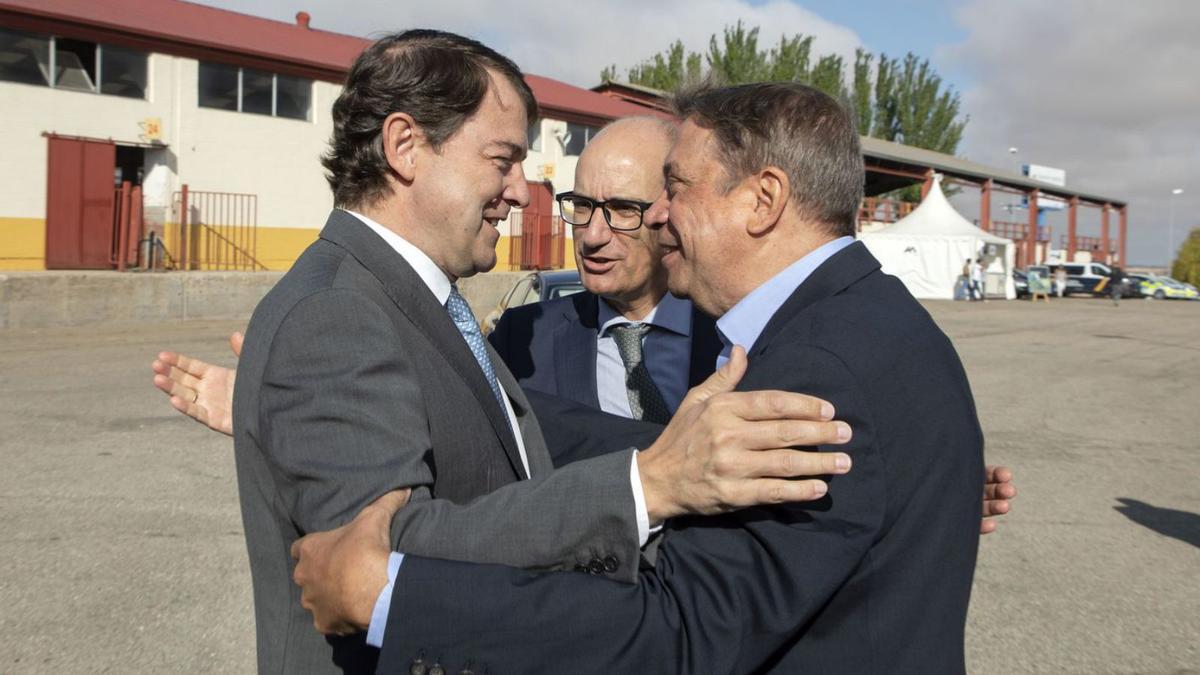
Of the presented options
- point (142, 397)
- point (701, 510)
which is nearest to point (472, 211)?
point (701, 510)

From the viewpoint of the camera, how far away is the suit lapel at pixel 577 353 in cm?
316

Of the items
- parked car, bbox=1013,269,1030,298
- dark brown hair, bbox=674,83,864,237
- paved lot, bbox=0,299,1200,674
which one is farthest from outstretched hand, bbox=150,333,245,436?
parked car, bbox=1013,269,1030,298

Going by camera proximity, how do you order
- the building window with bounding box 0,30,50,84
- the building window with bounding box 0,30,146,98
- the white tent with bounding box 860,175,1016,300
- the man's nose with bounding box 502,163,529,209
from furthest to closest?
1. the white tent with bounding box 860,175,1016,300
2. the building window with bounding box 0,30,146,98
3. the building window with bounding box 0,30,50,84
4. the man's nose with bounding box 502,163,529,209

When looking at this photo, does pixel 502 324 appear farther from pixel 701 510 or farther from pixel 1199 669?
pixel 1199 669

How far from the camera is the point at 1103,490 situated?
7355 mm

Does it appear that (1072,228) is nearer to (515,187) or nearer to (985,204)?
(985,204)

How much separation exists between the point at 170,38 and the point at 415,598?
2190cm

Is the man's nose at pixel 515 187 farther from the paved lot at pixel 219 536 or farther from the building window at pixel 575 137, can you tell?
the building window at pixel 575 137

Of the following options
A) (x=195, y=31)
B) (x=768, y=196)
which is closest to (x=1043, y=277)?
(x=195, y=31)

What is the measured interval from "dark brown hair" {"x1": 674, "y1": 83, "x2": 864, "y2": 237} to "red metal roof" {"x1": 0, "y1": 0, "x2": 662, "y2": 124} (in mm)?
16190

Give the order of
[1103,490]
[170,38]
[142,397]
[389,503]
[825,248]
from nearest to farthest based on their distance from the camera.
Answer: [389,503] < [825,248] < [1103,490] < [142,397] < [170,38]

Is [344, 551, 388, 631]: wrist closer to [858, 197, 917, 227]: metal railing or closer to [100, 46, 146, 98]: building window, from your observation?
[100, 46, 146, 98]: building window

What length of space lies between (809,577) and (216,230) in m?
21.6

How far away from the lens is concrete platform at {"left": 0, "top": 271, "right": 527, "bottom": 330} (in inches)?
618
